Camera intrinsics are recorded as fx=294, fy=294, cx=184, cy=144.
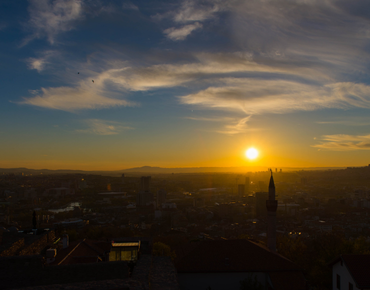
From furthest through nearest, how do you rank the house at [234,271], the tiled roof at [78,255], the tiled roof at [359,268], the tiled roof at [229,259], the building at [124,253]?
the tiled roof at [229,259]
the house at [234,271]
the tiled roof at [78,255]
the tiled roof at [359,268]
the building at [124,253]

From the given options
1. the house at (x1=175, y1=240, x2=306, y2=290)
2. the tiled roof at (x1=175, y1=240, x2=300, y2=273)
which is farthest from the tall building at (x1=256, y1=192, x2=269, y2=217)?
the house at (x1=175, y1=240, x2=306, y2=290)

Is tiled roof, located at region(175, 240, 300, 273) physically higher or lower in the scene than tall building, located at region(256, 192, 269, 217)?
higher

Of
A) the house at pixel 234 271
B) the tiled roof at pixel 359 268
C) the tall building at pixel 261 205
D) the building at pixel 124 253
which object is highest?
the building at pixel 124 253

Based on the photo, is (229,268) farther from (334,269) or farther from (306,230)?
(306,230)

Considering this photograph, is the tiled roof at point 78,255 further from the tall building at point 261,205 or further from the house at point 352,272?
the tall building at point 261,205

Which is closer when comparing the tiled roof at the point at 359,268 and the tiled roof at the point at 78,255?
the tiled roof at the point at 359,268

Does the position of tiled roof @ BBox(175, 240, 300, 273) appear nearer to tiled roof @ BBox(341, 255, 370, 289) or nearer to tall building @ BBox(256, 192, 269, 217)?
tiled roof @ BBox(341, 255, 370, 289)

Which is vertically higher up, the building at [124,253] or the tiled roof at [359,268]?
the building at [124,253]

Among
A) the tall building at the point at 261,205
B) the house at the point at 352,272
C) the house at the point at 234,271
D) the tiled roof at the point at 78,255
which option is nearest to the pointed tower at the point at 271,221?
the house at the point at 234,271
